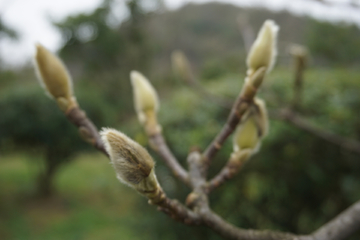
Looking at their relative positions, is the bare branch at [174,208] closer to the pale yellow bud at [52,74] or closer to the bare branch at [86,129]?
the bare branch at [86,129]

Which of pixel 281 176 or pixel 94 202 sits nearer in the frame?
pixel 281 176

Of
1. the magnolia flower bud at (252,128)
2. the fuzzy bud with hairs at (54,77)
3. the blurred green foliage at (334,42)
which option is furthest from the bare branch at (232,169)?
the blurred green foliage at (334,42)

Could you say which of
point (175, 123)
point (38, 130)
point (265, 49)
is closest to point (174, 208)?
point (265, 49)

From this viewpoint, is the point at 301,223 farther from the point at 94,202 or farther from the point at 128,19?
the point at 128,19

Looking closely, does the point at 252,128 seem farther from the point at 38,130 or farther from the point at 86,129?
the point at 38,130

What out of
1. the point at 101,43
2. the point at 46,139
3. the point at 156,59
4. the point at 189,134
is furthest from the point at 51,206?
the point at 156,59

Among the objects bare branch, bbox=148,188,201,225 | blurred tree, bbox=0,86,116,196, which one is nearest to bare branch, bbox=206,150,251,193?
bare branch, bbox=148,188,201,225

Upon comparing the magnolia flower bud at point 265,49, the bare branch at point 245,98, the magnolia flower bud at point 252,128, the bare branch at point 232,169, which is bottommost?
the bare branch at point 232,169
